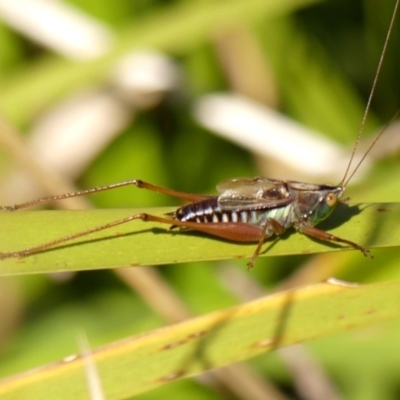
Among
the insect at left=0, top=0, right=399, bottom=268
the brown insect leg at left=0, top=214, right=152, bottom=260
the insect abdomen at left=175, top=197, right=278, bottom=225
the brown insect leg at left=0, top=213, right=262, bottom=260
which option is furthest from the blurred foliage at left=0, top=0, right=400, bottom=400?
the brown insect leg at left=0, top=214, right=152, bottom=260

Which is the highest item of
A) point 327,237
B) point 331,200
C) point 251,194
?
point 251,194

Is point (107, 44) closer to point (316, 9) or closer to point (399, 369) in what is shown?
point (316, 9)

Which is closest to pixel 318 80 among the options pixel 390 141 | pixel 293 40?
pixel 293 40

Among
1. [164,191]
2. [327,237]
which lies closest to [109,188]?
[164,191]

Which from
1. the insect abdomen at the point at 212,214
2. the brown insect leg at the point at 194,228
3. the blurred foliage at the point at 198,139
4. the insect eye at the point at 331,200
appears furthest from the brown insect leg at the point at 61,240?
the blurred foliage at the point at 198,139

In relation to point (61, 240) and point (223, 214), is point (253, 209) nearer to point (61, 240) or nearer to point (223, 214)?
point (223, 214)

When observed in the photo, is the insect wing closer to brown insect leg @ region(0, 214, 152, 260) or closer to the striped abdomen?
the striped abdomen
